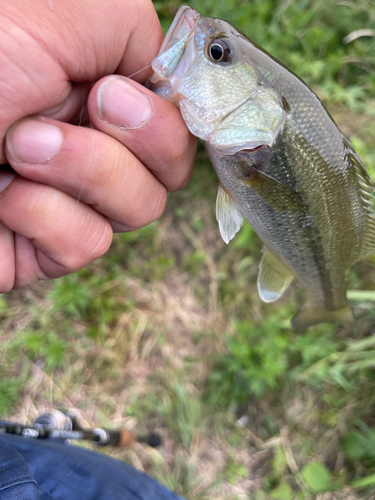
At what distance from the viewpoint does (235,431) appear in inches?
89.7

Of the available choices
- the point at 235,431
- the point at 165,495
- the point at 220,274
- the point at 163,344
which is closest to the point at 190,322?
the point at 163,344

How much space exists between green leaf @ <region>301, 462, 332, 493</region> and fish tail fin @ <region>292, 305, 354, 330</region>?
117 centimetres

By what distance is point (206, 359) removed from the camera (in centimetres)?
231

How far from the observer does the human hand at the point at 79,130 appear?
79cm

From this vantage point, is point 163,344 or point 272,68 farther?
point 163,344

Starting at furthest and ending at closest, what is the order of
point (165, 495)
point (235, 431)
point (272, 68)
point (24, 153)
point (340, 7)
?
point (340, 7)
point (235, 431)
point (165, 495)
point (272, 68)
point (24, 153)

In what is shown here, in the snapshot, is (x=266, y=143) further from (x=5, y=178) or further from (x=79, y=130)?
(x=5, y=178)

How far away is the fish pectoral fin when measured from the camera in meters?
1.11

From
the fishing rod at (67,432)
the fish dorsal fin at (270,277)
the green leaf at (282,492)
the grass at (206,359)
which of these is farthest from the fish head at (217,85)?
the green leaf at (282,492)

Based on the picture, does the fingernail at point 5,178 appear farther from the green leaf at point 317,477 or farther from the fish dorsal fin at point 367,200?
the green leaf at point 317,477

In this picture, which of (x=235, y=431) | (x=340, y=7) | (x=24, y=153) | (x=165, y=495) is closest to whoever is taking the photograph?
(x=24, y=153)

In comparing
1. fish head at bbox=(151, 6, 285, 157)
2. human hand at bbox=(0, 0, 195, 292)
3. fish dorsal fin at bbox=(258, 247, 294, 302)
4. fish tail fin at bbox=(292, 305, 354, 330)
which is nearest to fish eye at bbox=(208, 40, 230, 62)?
fish head at bbox=(151, 6, 285, 157)

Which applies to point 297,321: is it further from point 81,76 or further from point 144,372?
point 81,76

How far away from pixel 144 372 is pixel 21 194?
168 cm
